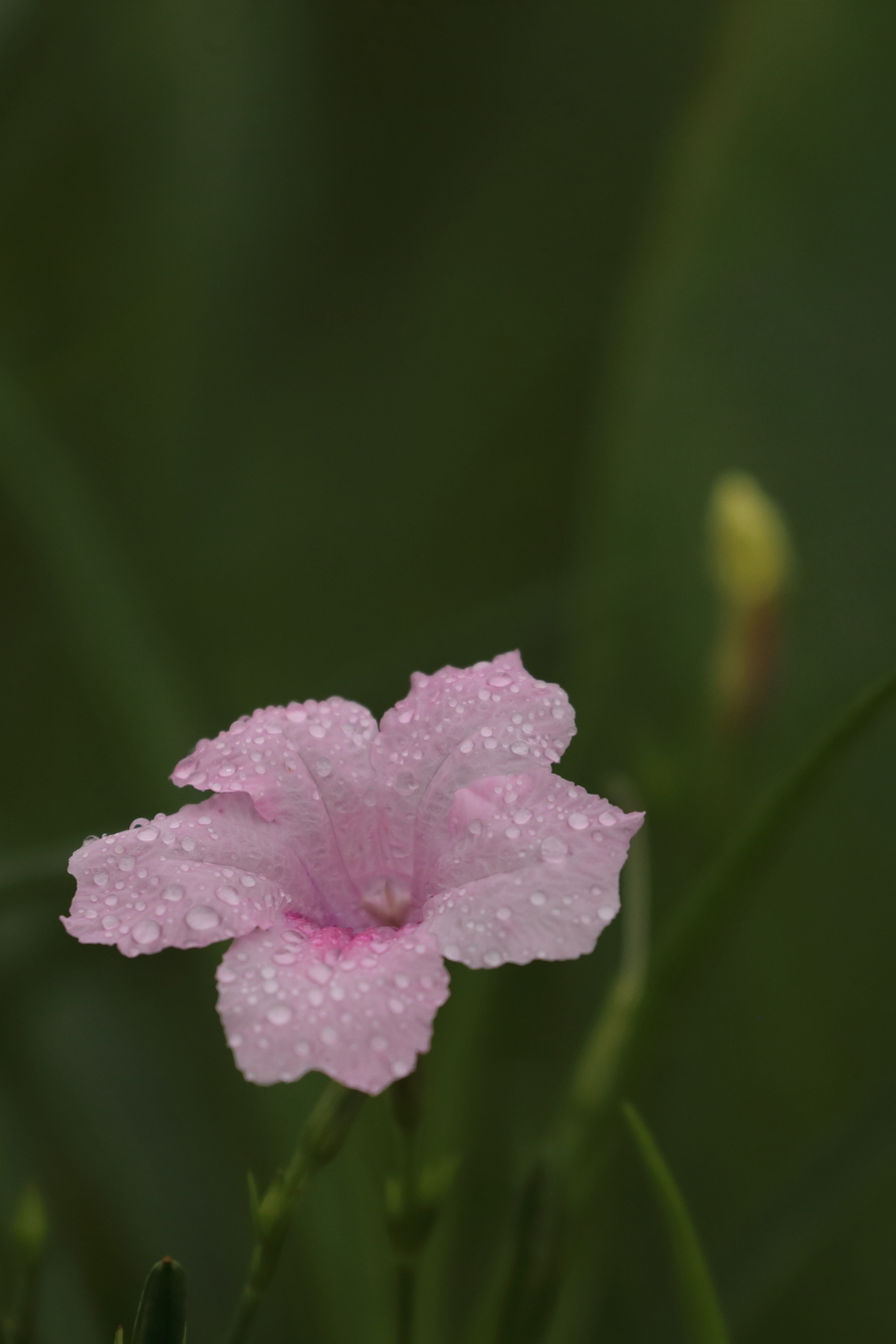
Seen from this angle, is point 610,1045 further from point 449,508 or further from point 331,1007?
point 449,508

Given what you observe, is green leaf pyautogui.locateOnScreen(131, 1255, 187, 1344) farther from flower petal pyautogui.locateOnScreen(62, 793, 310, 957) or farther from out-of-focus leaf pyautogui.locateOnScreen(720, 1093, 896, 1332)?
out-of-focus leaf pyautogui.locateOnScreen(720, 1093, 896, 1332)

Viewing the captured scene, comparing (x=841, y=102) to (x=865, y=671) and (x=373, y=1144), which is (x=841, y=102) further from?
(x=373, y=1144)

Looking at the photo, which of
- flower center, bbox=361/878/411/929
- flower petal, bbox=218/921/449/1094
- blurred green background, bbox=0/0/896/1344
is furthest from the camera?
blurred green background, bbox=0/0/896/1344

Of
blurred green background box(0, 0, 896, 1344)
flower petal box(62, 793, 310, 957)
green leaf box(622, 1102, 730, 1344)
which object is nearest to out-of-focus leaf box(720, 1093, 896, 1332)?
blurred green background box(0, 0, 896, 1344)

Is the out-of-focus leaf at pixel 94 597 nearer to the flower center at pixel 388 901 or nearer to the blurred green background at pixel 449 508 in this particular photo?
the blurred green background at pixel 449 508

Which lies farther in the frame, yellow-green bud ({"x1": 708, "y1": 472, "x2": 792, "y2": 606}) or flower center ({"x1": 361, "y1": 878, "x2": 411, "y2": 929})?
yellow-green bud ({"x1": 708, "y1": 472, "x2": 792, "y2": 606})

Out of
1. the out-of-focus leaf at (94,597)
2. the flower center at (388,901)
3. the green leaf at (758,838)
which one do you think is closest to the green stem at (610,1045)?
the green leaf at (758,838)
